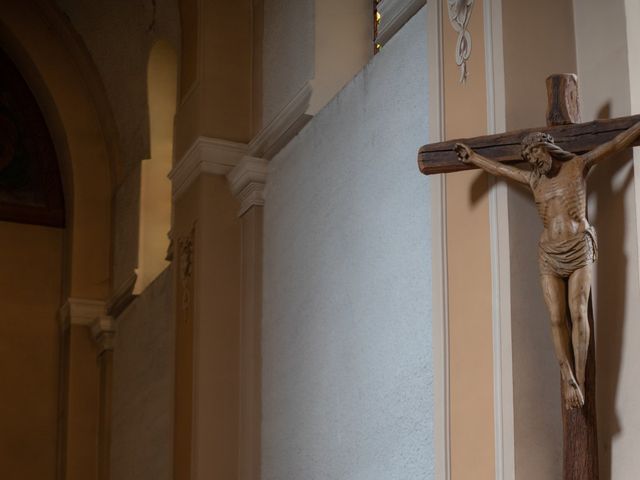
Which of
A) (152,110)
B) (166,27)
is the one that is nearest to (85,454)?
(152,110)

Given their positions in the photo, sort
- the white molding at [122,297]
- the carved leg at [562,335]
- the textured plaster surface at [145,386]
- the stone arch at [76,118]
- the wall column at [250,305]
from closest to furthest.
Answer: the carved leg at [562,335]
the wall column at [250,305]
the textured plaster surface at [145,386]
the white molding at [122,297]
the stone arch at [76,118]

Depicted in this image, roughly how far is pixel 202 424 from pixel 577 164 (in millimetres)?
3892

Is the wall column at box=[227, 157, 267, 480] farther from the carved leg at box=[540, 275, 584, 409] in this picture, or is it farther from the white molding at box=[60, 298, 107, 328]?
the white molding at box=[60, 298, 107, 328]

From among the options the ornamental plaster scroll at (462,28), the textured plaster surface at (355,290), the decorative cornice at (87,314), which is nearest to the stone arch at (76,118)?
the decorative cornice at (87,314)

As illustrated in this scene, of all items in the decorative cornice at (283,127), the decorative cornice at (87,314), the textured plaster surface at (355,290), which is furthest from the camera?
the decorative cornice at (87,314)

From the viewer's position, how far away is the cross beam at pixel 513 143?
5.16 m

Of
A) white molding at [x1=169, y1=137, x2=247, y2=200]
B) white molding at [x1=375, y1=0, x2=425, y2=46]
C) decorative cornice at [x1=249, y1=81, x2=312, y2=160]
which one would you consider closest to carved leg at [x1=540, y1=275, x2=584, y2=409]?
white molding at [x1=375, y1=0, x2=425, y2=46]

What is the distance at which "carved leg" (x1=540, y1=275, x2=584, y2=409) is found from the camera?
4938mm

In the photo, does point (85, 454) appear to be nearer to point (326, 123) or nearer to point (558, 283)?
point (326, 123)

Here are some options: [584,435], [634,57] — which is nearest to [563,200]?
[634,57]

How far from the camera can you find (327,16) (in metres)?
8.05

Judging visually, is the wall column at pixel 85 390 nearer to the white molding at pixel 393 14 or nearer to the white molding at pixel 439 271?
the white molding at pixel 393 14

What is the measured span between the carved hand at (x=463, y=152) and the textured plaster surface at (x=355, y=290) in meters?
0.91

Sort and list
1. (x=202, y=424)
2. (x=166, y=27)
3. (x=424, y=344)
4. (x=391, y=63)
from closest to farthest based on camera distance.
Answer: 1. (x=424, y=344)
2. (x=391, y=63)
3. (x=202, y=424)
4. (x=166, y=27)
